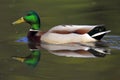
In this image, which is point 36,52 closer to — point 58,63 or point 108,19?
point 58,63

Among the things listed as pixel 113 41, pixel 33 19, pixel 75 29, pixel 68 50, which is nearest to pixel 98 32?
pixel 113 41

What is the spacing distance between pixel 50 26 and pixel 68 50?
12.4 ft

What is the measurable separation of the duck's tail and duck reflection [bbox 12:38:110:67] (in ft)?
0.59

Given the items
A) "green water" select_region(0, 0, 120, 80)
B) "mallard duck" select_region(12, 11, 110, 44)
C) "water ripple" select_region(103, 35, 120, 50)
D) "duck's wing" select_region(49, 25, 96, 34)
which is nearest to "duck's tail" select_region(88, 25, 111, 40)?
"mallard duck" select_region(12, 11, 110, 44)

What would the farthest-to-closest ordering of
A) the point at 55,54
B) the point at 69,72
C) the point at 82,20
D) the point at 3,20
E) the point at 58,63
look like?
1. the point at 3,20
2. the point at 82,20
3. the point at 55,54
4. the point at 58,63
5. the point at 69,72

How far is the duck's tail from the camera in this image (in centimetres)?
1475

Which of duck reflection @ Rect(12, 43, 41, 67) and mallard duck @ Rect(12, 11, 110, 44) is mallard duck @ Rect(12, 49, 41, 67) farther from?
mallard duck @ Rect(12, 11, 110, 44)

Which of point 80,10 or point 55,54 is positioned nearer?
point 55,54

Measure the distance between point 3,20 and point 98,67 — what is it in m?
8.29

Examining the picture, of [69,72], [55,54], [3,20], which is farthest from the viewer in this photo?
[3,20]

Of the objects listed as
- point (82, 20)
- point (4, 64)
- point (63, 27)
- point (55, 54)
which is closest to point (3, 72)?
point (4, 64)

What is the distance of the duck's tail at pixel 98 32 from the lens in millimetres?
14750

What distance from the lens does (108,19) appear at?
18.7 meters

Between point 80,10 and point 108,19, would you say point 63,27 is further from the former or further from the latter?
point 80,10
